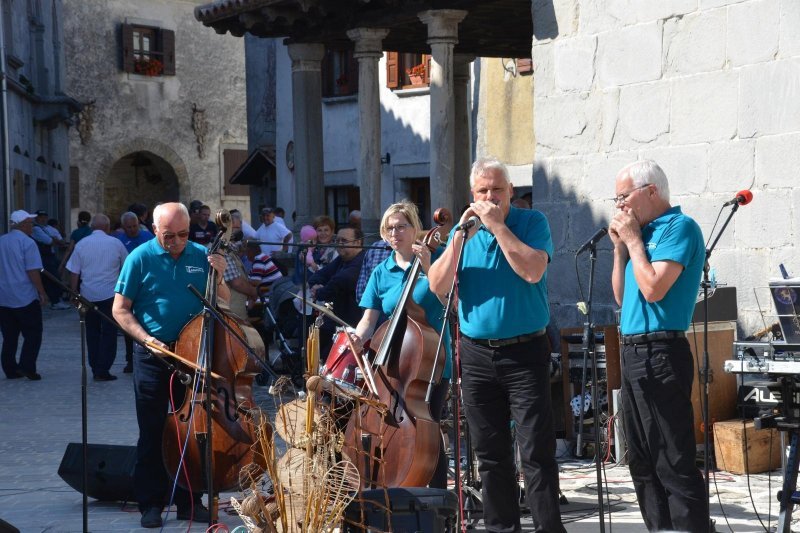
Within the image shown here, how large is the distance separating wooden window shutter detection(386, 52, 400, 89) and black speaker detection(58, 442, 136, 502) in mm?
13109

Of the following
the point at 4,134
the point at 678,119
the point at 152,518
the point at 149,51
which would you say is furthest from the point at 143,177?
the point at 152,518

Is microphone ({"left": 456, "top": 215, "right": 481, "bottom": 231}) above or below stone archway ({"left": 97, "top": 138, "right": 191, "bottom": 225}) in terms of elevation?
below

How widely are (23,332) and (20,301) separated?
0.36 meters

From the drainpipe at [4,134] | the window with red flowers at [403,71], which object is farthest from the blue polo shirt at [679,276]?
the drainpipe at [4,134]

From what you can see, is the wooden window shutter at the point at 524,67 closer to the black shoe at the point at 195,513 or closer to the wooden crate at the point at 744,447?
the wooden crate at the point at 744,447

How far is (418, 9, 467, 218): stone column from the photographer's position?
1270cm

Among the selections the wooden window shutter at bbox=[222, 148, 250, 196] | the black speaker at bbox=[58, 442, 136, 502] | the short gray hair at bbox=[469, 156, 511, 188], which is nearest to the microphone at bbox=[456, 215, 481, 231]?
the short gray hair at bbox=[469, 156, 511, 188]

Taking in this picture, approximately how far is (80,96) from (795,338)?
31853mm

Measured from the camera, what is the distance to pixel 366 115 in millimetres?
13938

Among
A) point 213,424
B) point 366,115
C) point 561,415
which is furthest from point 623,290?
point 366,115

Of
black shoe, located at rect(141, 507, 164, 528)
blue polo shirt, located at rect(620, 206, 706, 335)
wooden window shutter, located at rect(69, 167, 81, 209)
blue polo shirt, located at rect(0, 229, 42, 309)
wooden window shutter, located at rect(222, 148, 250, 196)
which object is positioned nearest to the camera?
blue polo shirt, located at rect(620, 206, 706, 335)

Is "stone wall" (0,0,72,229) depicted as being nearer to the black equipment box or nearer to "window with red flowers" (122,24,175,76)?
"window with red flowers" (122,24,175,76)

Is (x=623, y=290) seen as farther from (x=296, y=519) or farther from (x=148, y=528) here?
(x=148, y=528)

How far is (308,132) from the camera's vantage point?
15055 mm
